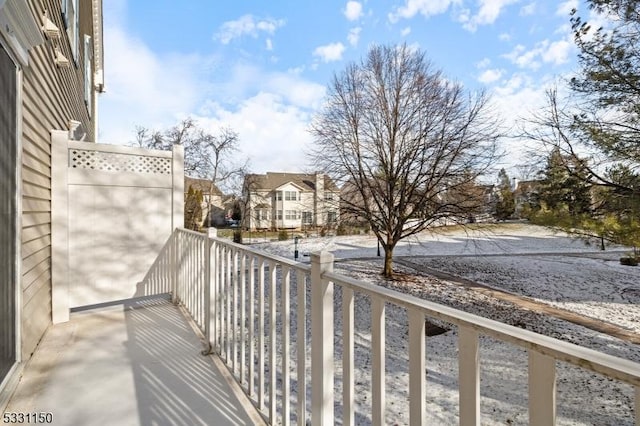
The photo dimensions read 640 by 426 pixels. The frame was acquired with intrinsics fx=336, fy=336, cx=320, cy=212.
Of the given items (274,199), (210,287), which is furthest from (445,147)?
(274,199)

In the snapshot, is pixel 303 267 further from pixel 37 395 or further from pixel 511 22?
pixel 511 22

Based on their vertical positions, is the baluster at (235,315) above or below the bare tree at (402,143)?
below

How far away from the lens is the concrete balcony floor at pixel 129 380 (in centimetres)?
196

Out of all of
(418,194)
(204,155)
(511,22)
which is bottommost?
(418,194)

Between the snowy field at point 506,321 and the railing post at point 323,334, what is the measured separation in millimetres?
2070

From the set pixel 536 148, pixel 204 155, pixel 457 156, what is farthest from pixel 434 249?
pixel 204 155

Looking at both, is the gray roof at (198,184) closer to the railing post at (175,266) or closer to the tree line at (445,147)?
the tree line at (445,147)

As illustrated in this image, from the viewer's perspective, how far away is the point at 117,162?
4.06 metres

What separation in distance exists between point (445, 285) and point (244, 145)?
13.8 metres

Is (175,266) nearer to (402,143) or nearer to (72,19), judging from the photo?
(72,19)

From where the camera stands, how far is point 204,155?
17688 millimetres

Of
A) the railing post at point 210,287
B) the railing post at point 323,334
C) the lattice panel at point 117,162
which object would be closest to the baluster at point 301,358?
the railing post at point 323,334

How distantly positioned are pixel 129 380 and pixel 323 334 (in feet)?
5.74

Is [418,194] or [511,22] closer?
[511,22]
